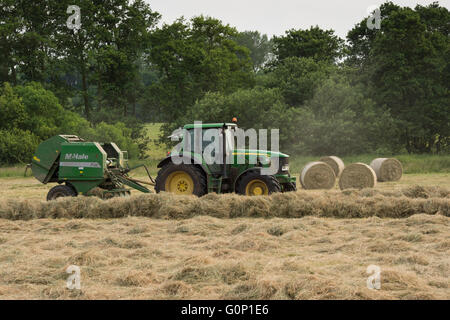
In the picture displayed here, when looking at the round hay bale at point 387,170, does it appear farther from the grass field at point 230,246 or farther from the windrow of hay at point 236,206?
the windrow of hay at point 236,206

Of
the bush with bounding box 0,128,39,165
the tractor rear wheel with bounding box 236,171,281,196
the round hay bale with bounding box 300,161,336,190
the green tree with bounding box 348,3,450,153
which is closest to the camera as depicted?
the tractor rear wheel with bounding box 236,171,281,196

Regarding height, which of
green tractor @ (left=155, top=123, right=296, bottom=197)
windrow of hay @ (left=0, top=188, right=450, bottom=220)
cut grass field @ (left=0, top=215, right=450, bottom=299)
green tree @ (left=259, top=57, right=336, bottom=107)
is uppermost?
green tree @ (left=259, top=57, right=336, bottom=107)

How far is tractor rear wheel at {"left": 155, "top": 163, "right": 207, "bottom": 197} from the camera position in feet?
37.3

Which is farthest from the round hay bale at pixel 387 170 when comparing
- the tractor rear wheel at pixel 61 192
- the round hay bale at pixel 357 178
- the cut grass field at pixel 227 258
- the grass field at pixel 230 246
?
the tractor rear wheel at pixel 61 192

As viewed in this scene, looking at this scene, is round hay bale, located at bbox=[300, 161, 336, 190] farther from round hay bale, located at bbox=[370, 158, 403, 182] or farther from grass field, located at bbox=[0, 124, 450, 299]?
grass field, located at bbox=[0, 124, 450, 299]

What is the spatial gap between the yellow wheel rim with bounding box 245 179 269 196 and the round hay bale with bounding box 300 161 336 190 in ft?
14.5

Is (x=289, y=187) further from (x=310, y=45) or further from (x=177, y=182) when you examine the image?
(x=310, y=45)

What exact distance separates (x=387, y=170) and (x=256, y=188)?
8.62 metres

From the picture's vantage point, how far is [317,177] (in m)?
15.4

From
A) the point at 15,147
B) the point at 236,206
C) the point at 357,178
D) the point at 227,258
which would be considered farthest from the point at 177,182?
the point at 15,147

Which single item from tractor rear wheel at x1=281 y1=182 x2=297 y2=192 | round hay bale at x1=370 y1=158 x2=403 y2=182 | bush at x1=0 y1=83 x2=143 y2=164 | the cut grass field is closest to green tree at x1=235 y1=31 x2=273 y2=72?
bush at x1=0 y1=83 x2=143 y2=164

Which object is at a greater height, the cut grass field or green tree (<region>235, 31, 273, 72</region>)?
green tree (<region>235, 31, 273, 72</region>)
